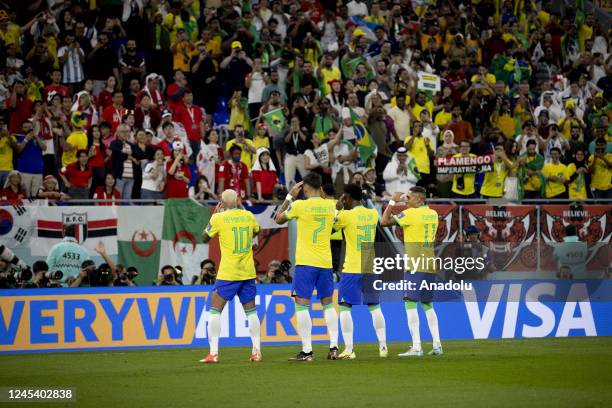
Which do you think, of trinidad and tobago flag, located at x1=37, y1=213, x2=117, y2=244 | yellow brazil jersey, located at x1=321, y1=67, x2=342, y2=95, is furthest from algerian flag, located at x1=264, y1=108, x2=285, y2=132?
trinidad and tobago flag, located at x1=37, y1=213, x2=117, y2=244

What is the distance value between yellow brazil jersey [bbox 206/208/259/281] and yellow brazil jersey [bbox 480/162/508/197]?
35.4 ft

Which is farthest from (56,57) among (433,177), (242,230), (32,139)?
(242,230)

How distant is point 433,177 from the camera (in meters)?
27.0

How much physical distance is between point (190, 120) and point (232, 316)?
6879 mm

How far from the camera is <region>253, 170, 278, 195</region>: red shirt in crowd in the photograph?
25.5m

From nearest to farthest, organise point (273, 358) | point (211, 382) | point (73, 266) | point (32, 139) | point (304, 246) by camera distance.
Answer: point (211, 382), point (304, 246), point (273, 358), point (73, 266), point (32, 139)

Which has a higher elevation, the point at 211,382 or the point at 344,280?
the point at 344,280

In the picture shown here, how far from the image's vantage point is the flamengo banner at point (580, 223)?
Answer: 972 inches

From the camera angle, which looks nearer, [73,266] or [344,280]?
[344,280]

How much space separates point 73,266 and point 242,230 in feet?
18.7

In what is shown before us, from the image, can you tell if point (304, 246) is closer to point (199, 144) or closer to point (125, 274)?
point (125, 274)

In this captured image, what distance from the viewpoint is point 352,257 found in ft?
57.2

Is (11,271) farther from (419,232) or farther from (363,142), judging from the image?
(363,142)

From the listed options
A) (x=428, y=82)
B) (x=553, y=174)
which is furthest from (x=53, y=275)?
(x=553, y=174)
